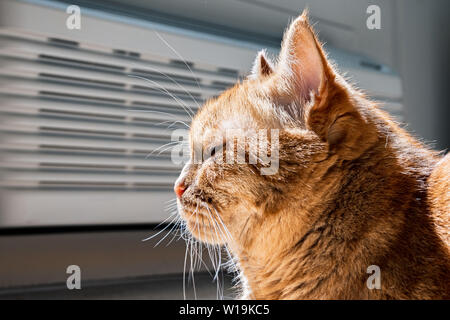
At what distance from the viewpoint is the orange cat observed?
1.98ft

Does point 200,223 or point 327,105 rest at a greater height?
point 327,105

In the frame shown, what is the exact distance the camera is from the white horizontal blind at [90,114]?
116 cm

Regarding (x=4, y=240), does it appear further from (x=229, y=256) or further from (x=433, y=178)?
(x=433, y=178)

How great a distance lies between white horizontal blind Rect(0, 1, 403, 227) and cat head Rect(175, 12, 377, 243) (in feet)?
1.86

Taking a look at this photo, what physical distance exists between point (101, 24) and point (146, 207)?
48cm

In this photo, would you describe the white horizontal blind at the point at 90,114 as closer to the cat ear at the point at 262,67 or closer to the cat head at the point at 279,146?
the cat ear at the point at 262,67

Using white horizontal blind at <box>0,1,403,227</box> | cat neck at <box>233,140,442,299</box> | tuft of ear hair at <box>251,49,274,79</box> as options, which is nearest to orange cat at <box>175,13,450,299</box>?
cat neck at <box>233,140,442,299</box>

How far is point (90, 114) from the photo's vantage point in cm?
124

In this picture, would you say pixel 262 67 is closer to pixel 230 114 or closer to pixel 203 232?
pixel 230 114

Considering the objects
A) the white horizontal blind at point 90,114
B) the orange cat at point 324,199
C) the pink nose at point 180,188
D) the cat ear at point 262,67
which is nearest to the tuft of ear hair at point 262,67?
the cat ear at point 262,67

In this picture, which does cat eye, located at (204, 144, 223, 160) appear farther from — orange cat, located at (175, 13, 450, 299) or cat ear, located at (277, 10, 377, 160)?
cat ear, located at (277, 10, 377, 160)

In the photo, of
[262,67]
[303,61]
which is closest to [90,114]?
[262,67]

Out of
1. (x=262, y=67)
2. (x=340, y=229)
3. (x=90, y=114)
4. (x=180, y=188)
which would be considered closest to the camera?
(x=340, y=229)

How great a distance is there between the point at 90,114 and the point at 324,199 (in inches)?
30.3
